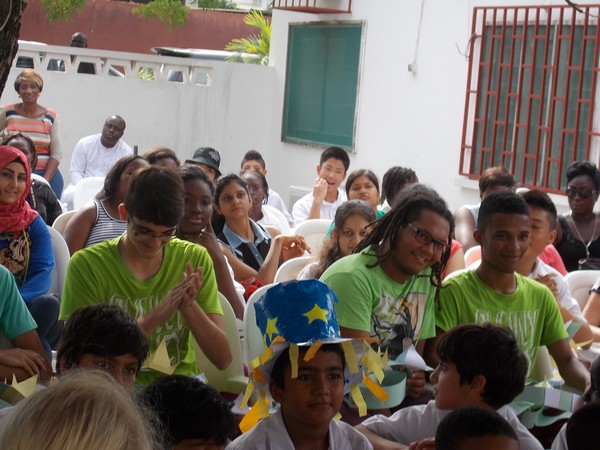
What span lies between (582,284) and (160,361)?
3.31m

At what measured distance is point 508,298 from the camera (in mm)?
4316

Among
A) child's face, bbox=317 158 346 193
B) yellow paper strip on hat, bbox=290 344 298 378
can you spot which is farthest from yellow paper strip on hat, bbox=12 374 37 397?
child's face, bbox=317 158 346 193

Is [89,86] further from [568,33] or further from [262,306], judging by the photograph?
[262,306]

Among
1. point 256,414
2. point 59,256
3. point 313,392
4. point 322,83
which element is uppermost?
point 322,83

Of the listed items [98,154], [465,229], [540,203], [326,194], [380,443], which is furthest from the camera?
[98,154]

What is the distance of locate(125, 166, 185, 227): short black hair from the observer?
397 cm

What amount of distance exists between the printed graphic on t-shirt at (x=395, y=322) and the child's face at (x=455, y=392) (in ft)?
2.09

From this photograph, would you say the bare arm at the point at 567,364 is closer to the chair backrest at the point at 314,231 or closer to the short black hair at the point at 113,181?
the short black hair at the point at 113,181

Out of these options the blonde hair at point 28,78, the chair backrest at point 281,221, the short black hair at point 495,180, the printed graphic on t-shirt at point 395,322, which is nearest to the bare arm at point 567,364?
the printed graphic on t-shirt at point 395,322

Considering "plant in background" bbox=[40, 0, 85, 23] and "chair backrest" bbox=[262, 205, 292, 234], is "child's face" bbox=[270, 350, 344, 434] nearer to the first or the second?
"chair backrest" bbox=[262, 205, 292, 234]

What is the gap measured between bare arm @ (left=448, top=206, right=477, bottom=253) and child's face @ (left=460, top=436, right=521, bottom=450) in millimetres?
4282

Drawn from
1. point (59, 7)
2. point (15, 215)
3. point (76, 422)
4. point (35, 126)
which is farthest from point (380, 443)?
point (59, 7)

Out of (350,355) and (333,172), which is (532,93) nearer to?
(333,172)

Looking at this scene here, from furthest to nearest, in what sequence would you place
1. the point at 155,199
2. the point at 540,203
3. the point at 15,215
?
the point at 540,203, the point at 15,215, the point at 155,199
